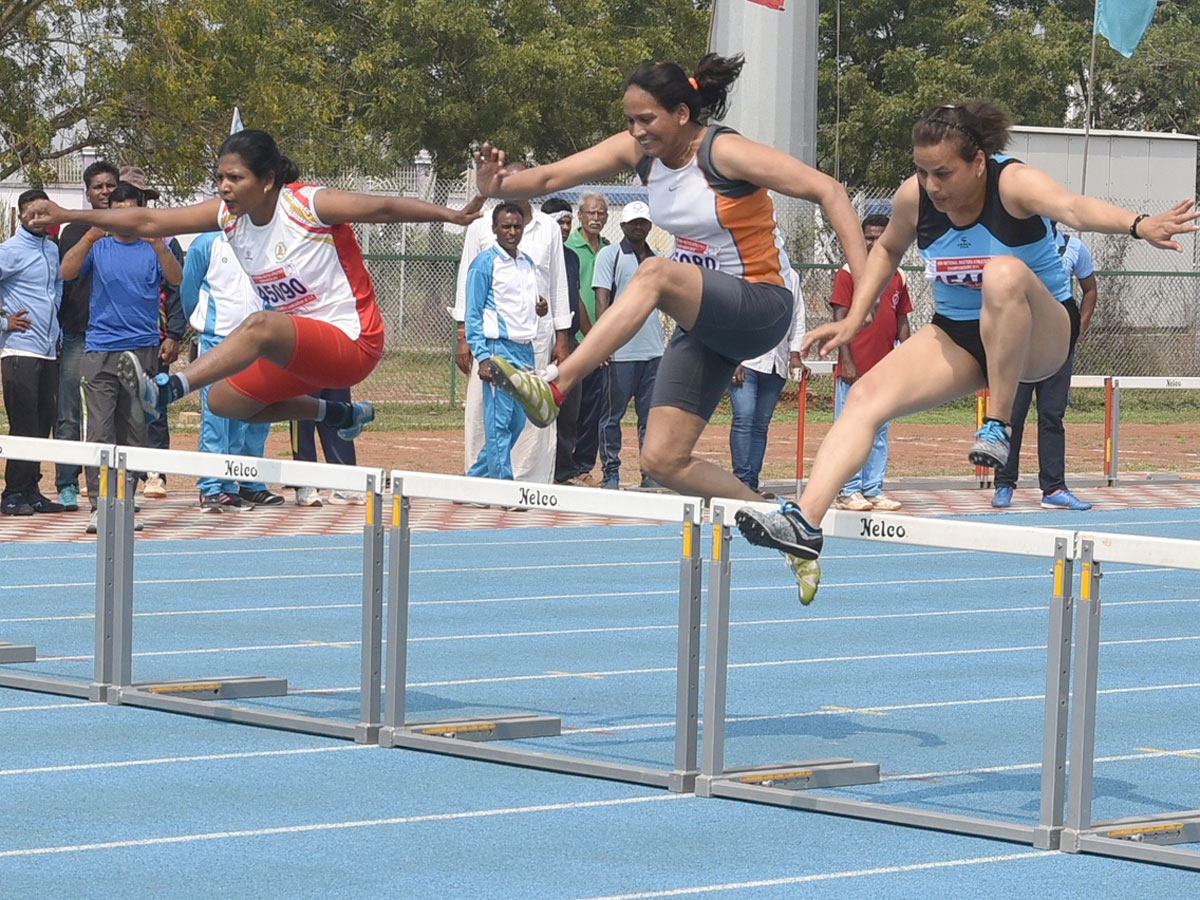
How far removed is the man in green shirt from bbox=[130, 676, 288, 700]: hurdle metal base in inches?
289

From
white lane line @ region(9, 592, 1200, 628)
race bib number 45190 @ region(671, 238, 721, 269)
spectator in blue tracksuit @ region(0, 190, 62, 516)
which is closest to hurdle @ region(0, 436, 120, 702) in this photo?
white lane line @ region(9, 592, 1200, 628)

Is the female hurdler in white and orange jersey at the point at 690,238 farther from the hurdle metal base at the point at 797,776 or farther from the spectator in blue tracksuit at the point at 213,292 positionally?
the spectator in blue tracksuit at the point at 213,292

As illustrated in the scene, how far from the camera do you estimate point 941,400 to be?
6.85m

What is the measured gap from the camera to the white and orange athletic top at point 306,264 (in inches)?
306

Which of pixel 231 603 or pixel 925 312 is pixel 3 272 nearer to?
pixel 231 603

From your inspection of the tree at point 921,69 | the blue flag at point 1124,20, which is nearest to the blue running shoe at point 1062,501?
the blue flag at point 1124,20

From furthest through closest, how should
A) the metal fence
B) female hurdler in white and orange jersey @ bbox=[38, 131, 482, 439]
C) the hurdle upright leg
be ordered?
the metal fence
female hurdler in white and orange jersey @ bbox=[38, 131, 482, 439]
the hurdle upright leg

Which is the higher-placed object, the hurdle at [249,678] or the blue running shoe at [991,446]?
the blue running shoe at [991,446]

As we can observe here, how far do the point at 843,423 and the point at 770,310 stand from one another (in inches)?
23.1

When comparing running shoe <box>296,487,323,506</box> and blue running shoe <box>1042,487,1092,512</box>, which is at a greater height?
blue running shoe <box>1042,487,1092,512</box>

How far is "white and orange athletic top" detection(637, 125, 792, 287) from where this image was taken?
22.8ft

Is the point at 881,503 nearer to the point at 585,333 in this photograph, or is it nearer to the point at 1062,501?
the point at 1062,501

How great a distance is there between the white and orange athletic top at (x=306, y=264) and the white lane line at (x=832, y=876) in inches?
123

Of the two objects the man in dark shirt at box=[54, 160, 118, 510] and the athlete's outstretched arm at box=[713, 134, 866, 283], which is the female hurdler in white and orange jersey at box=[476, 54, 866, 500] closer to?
the athlete's outstretched arm at box=[713, 134, 866, 283]
